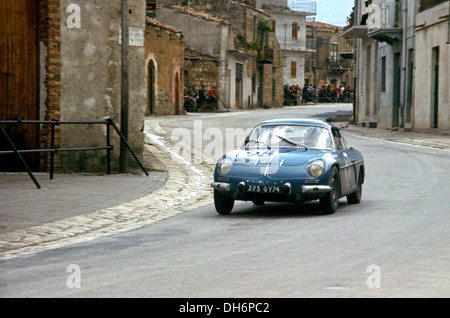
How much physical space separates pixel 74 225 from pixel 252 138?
10.6 ft

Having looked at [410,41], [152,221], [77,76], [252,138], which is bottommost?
[152,221]

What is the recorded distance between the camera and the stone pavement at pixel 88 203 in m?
9.57

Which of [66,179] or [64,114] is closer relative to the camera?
[66,179]

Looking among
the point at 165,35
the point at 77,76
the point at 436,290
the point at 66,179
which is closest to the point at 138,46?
the point at 77,76

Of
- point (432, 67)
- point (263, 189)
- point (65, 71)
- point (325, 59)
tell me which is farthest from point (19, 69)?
point (325, 59)

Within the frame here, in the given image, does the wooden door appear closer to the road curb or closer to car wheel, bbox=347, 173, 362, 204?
the road curb

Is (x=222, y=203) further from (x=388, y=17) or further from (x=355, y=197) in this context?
(x=388, y=17)

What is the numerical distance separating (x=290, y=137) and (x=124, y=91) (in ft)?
17.1

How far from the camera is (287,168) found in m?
11.0

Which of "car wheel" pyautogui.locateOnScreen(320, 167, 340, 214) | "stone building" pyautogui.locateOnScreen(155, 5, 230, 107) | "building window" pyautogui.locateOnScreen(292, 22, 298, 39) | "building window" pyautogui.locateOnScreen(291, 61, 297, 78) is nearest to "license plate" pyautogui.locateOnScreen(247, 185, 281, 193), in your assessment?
Result: "car wheel" pyautogui.locateOnScreen(320, 167, 340, 214)

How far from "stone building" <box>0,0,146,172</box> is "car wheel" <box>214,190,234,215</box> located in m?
5.30

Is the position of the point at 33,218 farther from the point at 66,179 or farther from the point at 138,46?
the point at 138,46

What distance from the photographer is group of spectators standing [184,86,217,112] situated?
5291 centimetres

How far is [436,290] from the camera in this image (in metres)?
5.88
